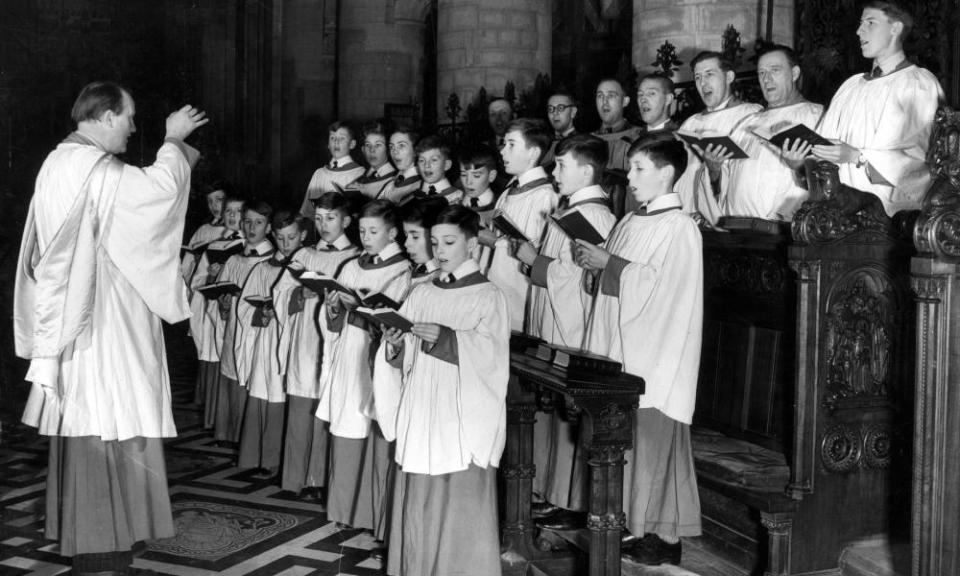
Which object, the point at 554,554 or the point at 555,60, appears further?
Result: the point at 555,60

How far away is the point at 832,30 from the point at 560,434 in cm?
415

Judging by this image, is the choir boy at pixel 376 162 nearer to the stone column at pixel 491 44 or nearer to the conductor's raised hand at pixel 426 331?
the stone column at pixel 491 44

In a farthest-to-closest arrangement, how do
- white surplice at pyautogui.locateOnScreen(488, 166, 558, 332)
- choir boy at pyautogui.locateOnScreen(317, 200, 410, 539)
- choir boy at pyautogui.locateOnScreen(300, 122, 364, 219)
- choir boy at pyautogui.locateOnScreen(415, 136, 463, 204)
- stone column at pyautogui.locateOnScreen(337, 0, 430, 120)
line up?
stone column at pyautogui.locateOnScreen(337, 0, 430, 120)
choir boy at pyautogui.locateOnScreen(300, 122, 364, 219)
choir boy at pyautogui.locateOnScreen(415, 136, 463, 204)
white surplice at pyautogui.locateOnScreen(488, 166, 558, 332)
choir boy at pyautogui.locateOnScreen(317, 200, 410, 539)

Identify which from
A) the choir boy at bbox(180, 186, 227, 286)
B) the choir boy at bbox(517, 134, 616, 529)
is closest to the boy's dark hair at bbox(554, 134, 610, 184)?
the choir boy at bbox(517, 134, 616, 529)

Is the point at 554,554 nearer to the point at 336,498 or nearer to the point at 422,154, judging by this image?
the point at 336,498

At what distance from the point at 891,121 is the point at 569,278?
174cm

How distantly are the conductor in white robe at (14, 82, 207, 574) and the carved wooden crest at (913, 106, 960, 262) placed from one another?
3.02 metres

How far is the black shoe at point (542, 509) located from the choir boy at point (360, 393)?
0.76 metres

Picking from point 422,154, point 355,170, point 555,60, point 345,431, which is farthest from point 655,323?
point 555,60

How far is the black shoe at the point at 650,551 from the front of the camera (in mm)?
4262

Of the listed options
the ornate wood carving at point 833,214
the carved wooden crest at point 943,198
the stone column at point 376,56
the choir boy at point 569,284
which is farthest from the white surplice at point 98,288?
the stone column at point 376,56

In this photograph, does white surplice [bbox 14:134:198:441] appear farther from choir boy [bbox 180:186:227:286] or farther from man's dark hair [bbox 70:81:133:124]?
choir boy [bbox 180:186:227:286]

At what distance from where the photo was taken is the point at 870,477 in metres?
4.16

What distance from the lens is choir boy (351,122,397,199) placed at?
24.0ft
